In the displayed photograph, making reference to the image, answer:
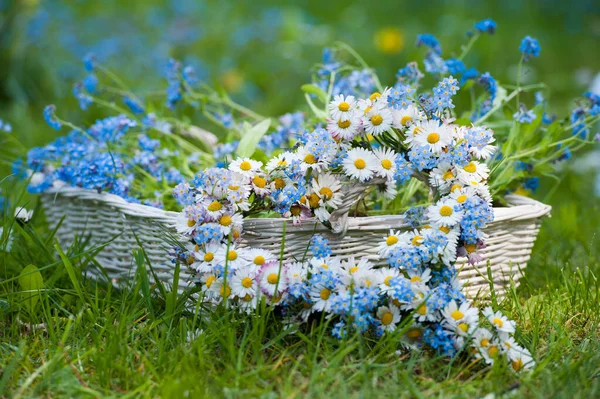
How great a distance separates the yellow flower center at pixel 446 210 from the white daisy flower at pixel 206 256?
52 centimetres

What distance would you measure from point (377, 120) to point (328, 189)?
7.7 inches

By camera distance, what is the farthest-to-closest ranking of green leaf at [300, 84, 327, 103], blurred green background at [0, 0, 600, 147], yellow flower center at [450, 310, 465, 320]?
blurred green background at [0, 0, 600, 147], green leaf at [300, 84, 327, 103], yellow flower center at [450, 310, 465, 320]

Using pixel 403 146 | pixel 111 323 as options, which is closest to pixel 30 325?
pixel 111 323

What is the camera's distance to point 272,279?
5.12ft

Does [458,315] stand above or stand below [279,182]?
below

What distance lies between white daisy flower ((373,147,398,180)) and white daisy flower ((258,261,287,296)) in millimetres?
316

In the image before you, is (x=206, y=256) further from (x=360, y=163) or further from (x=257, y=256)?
(x=360, y=163)

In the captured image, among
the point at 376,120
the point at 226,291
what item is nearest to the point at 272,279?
the point at 226,291

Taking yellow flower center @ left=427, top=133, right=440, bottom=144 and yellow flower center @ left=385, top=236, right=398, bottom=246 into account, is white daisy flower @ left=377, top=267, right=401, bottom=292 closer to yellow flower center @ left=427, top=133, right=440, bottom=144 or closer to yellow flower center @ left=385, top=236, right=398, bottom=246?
yellow flower center @ left=385, top=236, right=398, bottom=246

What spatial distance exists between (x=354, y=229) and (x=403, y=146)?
0.23 m

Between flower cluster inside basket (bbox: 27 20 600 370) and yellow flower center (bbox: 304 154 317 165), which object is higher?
yellow flower center (bbox: 304 154 317 165)

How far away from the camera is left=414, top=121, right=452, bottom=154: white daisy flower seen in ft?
5.18

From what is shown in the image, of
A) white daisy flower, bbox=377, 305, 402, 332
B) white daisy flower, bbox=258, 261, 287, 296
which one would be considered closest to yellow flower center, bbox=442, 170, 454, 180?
white daisy flower, bbox=377, 305, 402, 332

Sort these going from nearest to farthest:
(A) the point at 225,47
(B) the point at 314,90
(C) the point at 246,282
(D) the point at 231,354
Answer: (D) the point at 231,354 < (C) the point at 246,282 < (B) the point at 314,90 < (A) the point at 225,47
